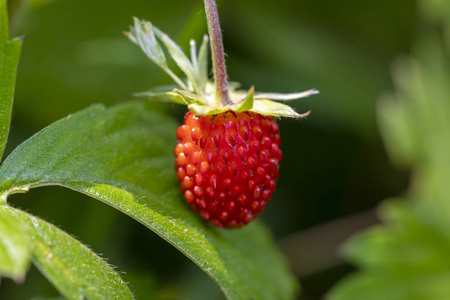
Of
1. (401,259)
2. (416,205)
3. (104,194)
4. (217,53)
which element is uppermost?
(217,53)

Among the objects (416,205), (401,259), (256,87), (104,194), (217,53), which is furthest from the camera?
(256,87)

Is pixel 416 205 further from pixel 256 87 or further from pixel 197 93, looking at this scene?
pixel 197 93

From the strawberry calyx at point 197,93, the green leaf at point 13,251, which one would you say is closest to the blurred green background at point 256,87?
the strawberry calyx at point 197,93

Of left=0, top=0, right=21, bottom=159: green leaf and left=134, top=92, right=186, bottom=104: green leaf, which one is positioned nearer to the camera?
left=0, top=0, right=21, bottom=159: green leaf

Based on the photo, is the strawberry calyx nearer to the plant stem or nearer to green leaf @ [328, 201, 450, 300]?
the plant stem

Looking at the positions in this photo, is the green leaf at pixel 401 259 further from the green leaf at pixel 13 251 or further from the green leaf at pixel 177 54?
the green leaf at pixel 13 251

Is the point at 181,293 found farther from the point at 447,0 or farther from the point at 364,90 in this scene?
the point at 447,0

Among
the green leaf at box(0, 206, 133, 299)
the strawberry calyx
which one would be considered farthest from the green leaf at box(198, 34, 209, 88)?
the green leaf at box(0, 206, 133, 299)

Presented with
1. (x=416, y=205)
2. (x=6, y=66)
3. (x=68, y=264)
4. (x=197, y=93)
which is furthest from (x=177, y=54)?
(x=416, y=205)
